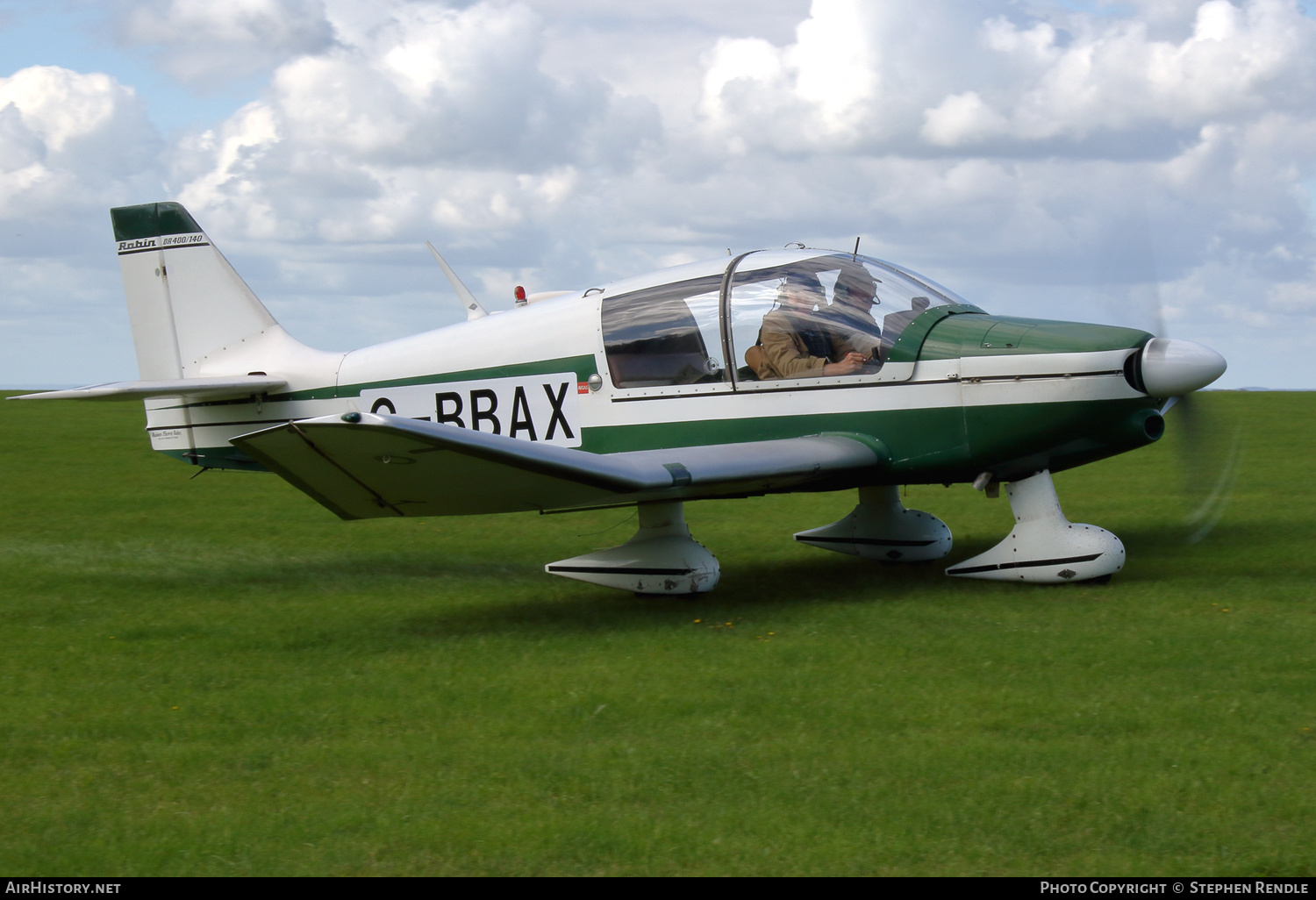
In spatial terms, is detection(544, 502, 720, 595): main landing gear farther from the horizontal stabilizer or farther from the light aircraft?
the horizontal stabilizer

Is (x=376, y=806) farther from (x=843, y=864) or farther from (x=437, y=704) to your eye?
(x=843, y=864)

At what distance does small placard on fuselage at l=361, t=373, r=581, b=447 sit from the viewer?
8.96m

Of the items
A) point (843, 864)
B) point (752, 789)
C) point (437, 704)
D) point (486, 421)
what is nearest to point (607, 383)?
point (486, 421)

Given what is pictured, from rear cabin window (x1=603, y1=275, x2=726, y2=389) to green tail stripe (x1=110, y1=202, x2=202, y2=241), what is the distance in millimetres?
4382

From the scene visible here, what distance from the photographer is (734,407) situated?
28.1 ft

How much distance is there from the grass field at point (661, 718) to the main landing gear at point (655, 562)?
0.18m

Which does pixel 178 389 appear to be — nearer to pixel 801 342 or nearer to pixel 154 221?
pixel 154 221

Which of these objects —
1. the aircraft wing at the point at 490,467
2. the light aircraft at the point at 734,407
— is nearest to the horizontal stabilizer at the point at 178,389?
the light aircraft at the point at 734,407

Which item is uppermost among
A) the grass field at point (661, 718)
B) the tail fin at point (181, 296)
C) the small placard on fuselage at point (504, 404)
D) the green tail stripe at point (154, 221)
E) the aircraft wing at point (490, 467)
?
the green tail stripe at point (154, 221)

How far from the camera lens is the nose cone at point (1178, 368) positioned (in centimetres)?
757

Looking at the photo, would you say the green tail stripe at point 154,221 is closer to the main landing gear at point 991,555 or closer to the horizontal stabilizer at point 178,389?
the horizontal stabilizer at point 178,389

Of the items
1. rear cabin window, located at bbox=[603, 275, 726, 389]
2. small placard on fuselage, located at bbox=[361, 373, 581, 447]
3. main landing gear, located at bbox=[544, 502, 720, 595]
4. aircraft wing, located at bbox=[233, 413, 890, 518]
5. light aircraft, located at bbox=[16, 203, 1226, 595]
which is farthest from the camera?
small placard on fuselage, located at bbox=[361, 373, 581, 447]

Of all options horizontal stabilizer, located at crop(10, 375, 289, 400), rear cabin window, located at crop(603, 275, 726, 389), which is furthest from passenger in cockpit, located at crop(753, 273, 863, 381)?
horizontal stabilizer, located at crop(10, 375, 289, 400)

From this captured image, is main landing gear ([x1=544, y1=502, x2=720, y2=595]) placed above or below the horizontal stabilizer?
below
